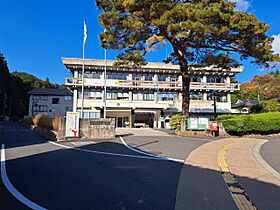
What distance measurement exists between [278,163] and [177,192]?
167 inches

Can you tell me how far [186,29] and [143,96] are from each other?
19.1m

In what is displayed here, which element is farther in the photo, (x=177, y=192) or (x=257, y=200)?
(x=177, y=192)

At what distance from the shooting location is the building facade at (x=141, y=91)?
27.3 metres

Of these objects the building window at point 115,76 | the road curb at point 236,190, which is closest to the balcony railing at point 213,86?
the building window at point 115,76

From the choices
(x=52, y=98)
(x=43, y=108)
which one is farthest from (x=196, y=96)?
(x=43, y=108)

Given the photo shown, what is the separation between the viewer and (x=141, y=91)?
29469 millimetres

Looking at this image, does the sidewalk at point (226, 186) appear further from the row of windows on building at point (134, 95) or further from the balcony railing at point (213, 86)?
the balcony railing at point (213, 86)

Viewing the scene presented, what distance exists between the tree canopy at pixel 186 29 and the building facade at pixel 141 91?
43.4 ft

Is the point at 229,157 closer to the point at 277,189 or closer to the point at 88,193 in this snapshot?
the point at 277,189

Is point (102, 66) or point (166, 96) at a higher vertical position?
point (102, 66)

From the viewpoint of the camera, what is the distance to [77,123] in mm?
11234

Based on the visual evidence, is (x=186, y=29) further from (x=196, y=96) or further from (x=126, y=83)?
(x=196, y=96)

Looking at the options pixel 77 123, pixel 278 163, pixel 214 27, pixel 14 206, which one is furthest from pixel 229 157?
pixel 77 123

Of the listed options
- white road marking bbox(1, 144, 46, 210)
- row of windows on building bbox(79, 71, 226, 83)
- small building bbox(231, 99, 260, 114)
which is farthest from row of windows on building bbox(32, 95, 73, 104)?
white road marking bbox(1, 144, 46, 210)
